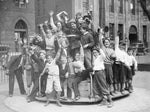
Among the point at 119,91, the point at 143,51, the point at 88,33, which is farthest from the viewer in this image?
the point at 143,51

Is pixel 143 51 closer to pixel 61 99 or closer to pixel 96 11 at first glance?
pixel 96 11

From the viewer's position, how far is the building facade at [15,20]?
1160 inches

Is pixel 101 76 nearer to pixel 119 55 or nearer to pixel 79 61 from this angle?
pixel 79 61

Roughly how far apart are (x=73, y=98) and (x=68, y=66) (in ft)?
3.38

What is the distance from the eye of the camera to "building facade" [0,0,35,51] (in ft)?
96.7

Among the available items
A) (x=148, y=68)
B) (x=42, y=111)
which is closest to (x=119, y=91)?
(x=42, y=111)

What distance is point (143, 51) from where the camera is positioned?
118ft

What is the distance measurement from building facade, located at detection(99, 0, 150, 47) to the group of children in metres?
25.7

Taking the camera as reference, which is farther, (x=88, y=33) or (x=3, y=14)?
(x=3, y=14)

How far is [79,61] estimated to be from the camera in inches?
376

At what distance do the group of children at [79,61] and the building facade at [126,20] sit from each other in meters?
25.7

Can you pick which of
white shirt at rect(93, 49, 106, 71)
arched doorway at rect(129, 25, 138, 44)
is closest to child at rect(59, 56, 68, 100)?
white shirt at rect(93, 49, 106, 71)

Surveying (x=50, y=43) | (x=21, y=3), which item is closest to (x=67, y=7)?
(x=21, y=3)

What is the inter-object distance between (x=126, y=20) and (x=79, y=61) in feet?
104
